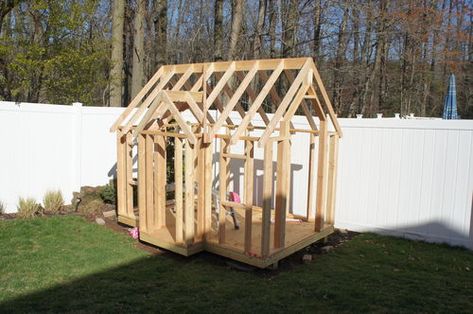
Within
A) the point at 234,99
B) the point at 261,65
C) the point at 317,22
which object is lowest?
the point at 234,99

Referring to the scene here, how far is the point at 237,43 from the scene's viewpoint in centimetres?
1247

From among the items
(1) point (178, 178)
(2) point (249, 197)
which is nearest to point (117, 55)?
(1) point (178, 178)

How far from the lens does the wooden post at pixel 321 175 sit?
6.54 m

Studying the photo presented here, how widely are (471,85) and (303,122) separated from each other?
2095 cm

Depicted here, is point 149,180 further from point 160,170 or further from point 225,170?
point 225,170

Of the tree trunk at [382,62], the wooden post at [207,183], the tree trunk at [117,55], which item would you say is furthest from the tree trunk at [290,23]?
the wooden post at [207,183]

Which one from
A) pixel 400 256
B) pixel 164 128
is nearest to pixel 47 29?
pixel 164 128

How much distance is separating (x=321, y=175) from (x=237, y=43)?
7087 millimetres

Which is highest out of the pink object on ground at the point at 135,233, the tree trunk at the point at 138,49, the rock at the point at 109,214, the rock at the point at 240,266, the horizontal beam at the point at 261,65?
the tree trunk at the point at 138,49

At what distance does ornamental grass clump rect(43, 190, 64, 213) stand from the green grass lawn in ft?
3.83

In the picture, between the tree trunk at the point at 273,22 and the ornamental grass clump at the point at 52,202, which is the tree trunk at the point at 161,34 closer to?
the tree trunk at the point at 273,22

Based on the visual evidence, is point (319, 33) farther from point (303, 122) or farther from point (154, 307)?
point (154, 307)

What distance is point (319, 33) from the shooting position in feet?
51.6

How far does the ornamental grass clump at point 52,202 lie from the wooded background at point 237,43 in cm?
306
